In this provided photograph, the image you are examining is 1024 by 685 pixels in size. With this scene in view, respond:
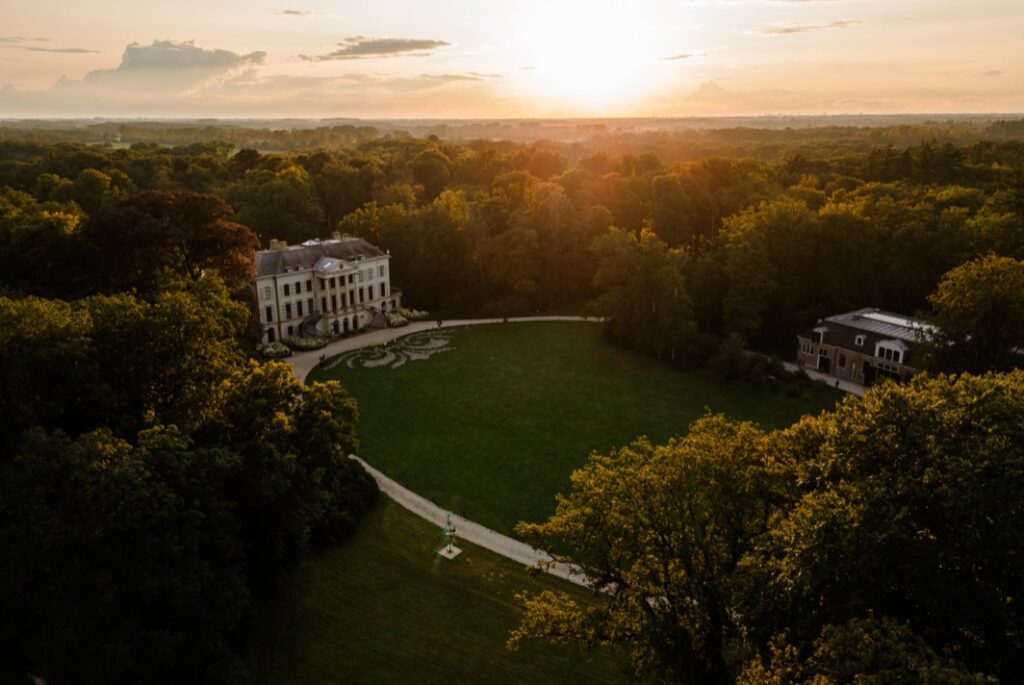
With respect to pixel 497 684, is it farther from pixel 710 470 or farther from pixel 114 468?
pixel 114 468

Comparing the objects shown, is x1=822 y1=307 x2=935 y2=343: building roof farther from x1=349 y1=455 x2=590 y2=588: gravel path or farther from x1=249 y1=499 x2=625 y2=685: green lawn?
x1=249 y1=499 x2=625 y2=685: green lawn

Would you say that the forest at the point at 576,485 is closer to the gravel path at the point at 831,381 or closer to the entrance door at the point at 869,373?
the gravel path at the point at 831,381

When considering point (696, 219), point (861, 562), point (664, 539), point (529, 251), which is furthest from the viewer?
point (696, 219)

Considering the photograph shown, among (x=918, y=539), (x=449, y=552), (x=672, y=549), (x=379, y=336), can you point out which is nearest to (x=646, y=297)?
(x=379, y=336)

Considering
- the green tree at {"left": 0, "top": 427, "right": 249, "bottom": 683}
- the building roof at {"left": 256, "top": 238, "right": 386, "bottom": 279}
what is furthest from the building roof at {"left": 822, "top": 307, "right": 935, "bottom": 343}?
the green tree at {"left": 0, "top": 427, "right": 249, "bottom": 683}

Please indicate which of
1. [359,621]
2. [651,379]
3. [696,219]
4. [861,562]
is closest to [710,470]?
[861,562]
